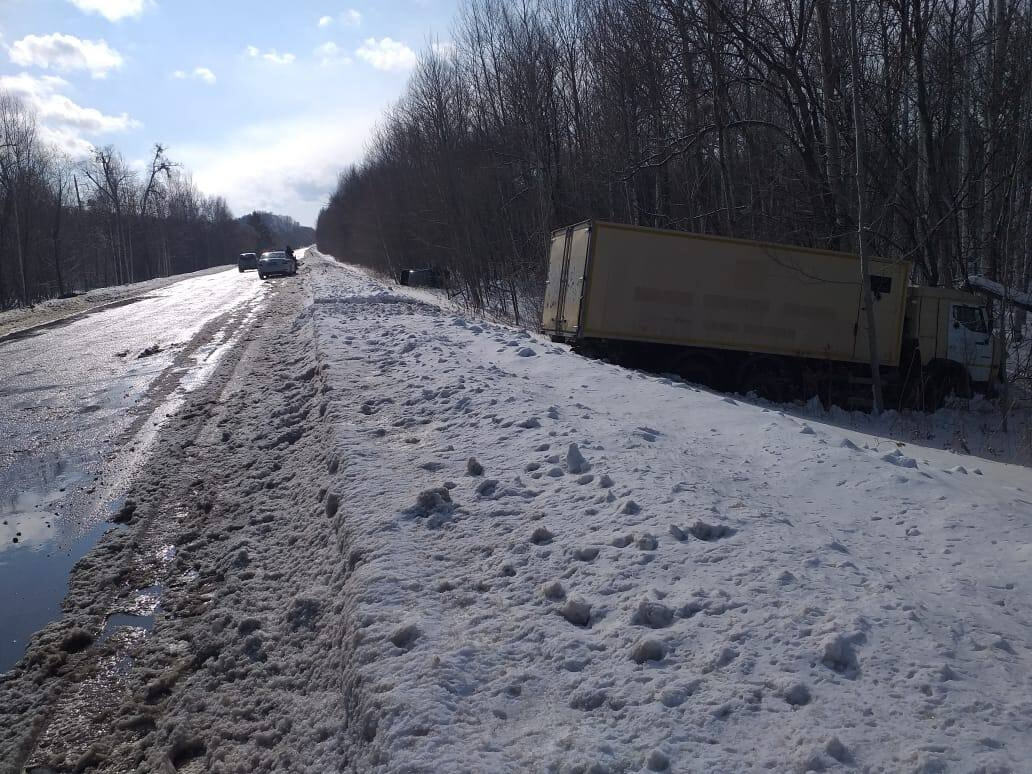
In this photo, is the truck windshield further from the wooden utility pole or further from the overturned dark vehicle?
the overturned dark vehicle


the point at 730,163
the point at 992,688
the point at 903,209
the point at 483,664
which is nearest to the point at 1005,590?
the point at 992,688

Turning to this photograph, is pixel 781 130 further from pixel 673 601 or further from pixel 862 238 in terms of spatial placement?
pixel 673 601

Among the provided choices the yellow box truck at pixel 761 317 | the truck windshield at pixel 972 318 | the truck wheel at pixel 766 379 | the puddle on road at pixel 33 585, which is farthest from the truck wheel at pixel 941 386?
the puddle on road at pixel 33 585

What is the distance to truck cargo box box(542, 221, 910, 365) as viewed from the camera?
15375 mm

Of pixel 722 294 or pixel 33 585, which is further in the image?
pixel 722 294

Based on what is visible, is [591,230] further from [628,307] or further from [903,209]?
[903,209]

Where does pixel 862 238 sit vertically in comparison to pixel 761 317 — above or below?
above

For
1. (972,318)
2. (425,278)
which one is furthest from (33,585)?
(425,278)

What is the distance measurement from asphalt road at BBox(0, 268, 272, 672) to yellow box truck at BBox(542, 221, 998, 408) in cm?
781

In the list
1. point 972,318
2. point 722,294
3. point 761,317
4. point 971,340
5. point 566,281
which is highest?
point 566,281

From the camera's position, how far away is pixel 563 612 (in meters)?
3.81

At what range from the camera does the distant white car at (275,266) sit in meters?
50.2

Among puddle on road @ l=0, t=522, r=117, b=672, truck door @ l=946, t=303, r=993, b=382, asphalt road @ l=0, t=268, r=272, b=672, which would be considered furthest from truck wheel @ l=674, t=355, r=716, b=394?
puddle on road @ l=0, t=522, r=117, b=672

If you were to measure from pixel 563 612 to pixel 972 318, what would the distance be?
1611cm
